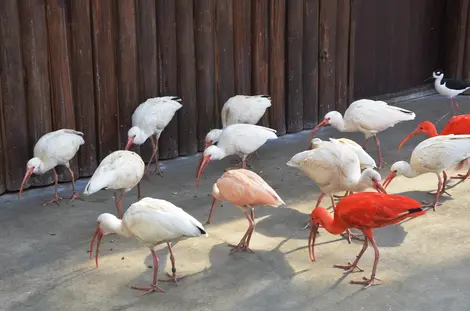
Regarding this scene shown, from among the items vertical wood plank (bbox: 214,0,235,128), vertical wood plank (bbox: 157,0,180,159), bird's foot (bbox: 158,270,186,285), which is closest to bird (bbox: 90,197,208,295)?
bird's foot (bbox: 158,270,186,285)

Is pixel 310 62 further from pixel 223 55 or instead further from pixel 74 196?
pixel 74 196

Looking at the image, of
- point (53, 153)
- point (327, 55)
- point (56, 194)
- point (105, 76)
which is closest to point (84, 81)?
point (105, 76)

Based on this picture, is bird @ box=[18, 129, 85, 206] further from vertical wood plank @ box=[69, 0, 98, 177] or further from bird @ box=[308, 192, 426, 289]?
bird @ box=[308, 192, 426, 289]

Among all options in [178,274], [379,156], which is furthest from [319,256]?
[379,156]

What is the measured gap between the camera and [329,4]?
8.00m

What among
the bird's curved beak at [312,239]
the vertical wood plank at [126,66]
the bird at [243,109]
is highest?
the vertical wood plank at [126,66]

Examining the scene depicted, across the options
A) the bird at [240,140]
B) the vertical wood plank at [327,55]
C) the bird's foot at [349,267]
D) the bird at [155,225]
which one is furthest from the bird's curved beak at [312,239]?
the vertical wood plank at [327,55]

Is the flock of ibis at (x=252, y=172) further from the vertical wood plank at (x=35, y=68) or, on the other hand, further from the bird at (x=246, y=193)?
the vertical wood plank at (x=35, y=68)

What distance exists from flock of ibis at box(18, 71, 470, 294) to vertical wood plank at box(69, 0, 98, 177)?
1.27ft

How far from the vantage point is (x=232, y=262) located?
4.66 meters

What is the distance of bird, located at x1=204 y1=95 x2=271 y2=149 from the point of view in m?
6.88

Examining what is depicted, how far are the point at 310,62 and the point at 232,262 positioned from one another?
12.8 feet

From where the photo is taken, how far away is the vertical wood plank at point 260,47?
741 cm

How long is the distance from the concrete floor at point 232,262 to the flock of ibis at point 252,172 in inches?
5.7
